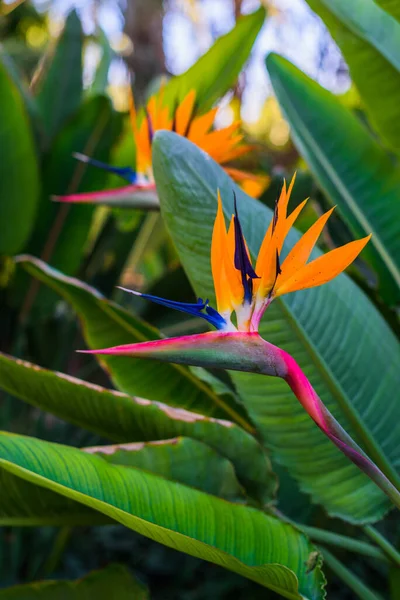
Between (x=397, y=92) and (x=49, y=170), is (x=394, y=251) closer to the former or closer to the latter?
(x=397, y=92)

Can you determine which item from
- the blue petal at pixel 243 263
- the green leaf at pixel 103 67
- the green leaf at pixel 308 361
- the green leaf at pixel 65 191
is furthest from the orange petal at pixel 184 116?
the green leaf at pixel 103 67

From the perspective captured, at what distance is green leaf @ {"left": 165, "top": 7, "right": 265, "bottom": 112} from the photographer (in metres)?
0.95

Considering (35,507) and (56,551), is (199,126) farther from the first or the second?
(56,551)

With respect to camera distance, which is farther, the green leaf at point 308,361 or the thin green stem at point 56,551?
the thin green stem at point 56,551

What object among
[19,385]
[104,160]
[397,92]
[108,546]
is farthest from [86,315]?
[108,546]

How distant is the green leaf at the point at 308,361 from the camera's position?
1.78 feet

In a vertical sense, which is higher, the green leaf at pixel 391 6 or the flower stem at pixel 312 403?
the green leaf at pixel 391 6

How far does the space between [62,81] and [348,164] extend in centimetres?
79

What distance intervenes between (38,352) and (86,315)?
1.97 feet

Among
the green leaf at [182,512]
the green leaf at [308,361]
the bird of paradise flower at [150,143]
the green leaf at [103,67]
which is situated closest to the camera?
the green leaf at [182,512]

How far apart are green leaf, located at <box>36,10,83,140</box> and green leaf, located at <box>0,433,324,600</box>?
3.12 ft

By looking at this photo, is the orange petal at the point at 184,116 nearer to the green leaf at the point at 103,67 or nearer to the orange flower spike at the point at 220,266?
the orange flower spike at the point at 220,266

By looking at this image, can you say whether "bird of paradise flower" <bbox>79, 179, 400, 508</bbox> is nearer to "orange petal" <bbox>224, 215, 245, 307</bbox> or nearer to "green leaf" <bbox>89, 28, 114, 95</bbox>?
"orange petal" <bbox>224, 215, 245, 307</bbox>

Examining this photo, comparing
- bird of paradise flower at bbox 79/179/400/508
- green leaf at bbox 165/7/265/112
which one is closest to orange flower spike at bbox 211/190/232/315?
bird of paradise flower at bbox 79/179/400/508
